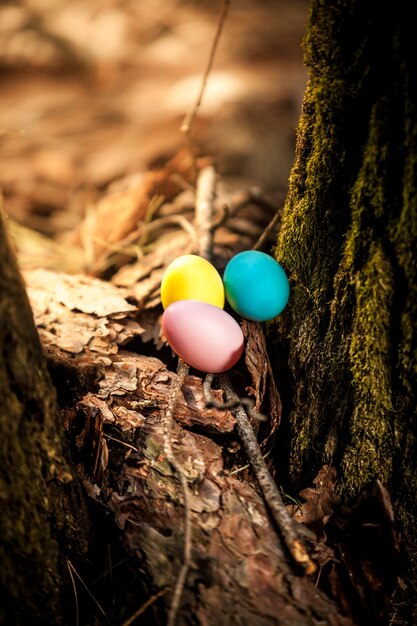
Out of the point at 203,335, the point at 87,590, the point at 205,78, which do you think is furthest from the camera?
the point at 205,78

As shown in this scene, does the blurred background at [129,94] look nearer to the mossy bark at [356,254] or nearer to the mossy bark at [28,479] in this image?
the mossy bark at [356,254]

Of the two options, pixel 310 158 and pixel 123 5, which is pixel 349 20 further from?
pixel 123 5

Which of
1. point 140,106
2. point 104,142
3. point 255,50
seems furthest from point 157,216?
point 255,50

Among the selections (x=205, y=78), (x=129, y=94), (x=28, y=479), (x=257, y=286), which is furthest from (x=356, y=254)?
(x=129, y=94)

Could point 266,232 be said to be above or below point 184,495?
above

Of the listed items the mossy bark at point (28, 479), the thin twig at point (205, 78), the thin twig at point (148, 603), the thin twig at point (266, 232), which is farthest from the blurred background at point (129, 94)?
the thin twig at point (148, 603)

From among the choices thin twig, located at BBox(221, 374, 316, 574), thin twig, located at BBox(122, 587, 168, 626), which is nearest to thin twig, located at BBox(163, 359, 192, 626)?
thin twig, located at BBox(122, 587, 168, 626)

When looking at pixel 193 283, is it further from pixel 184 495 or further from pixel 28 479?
pixel 28 479
